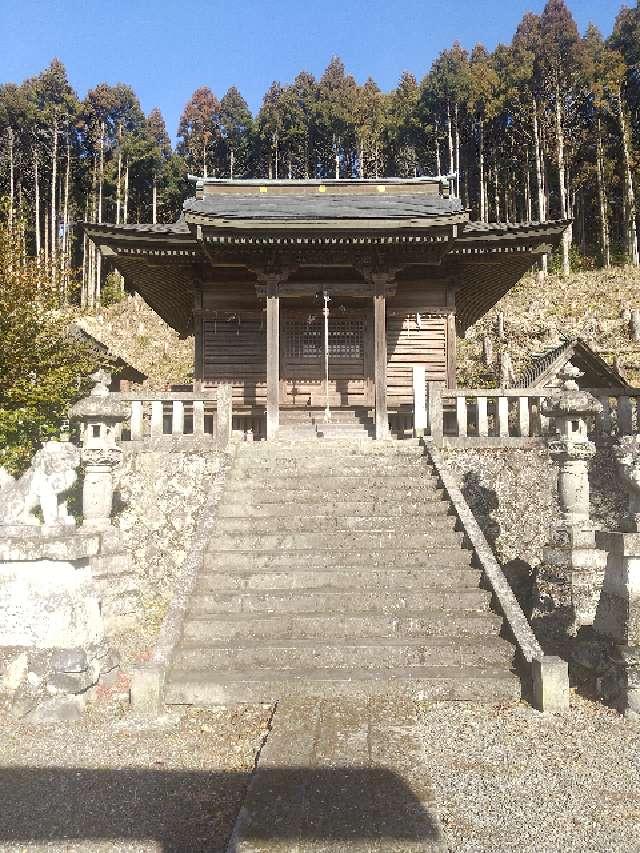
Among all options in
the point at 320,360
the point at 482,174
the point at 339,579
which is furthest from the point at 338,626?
the point at 482,174

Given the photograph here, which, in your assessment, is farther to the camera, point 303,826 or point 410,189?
point 410,189

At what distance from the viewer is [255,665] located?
18.9ft

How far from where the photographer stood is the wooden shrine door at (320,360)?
1380cm

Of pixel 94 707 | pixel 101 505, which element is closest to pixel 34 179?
pixel 101 505

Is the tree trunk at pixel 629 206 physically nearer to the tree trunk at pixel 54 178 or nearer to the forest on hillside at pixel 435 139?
the forest on hillside at pixel 435 139

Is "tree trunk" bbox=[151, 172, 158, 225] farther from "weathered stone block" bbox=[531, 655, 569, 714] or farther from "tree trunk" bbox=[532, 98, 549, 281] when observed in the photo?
"weathered stone block" bbox=[531, 655, 569, 714]

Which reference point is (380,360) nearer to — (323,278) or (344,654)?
(323,278)

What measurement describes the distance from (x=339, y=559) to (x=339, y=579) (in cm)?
35

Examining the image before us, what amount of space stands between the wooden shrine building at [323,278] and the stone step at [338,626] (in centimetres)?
559

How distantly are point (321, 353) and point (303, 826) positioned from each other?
37.2 ft

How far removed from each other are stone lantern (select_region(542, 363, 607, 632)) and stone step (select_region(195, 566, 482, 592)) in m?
1.14

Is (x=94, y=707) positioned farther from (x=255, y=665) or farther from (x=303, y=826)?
(x=303, y=826)

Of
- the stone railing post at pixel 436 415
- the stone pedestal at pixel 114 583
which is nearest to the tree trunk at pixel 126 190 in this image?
the stone railing post at pixel 436 415

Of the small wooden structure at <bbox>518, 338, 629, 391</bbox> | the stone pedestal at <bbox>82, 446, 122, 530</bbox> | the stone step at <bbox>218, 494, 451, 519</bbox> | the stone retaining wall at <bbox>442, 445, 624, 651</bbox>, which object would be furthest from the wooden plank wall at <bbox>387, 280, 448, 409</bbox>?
the stone pedestal at <bbox>82, 446, 122, 530</bbox>
